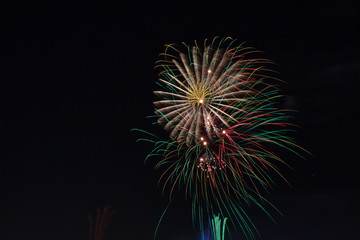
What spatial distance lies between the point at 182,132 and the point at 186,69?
376 cm

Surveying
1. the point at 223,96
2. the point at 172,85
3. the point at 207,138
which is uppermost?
the point at 172,85

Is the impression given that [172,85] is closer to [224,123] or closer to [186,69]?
[186,69]

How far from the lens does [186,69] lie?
25875 mm

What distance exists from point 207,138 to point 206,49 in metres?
5.21

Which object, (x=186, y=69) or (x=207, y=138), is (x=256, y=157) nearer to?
(x=207, y=138)

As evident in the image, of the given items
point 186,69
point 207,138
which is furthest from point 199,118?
point 186,69

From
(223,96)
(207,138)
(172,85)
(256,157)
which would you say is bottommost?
(256,157)

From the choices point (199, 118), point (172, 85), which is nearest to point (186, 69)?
point (172, 85)

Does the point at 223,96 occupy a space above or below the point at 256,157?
above

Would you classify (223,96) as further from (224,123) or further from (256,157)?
(256,157)

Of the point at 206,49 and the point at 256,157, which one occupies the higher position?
the point at 206,49

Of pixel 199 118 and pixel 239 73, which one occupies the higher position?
pixel 239 73

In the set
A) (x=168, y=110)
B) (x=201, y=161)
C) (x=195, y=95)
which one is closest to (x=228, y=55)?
(x=195, y=95)

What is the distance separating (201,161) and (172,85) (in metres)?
4.88
